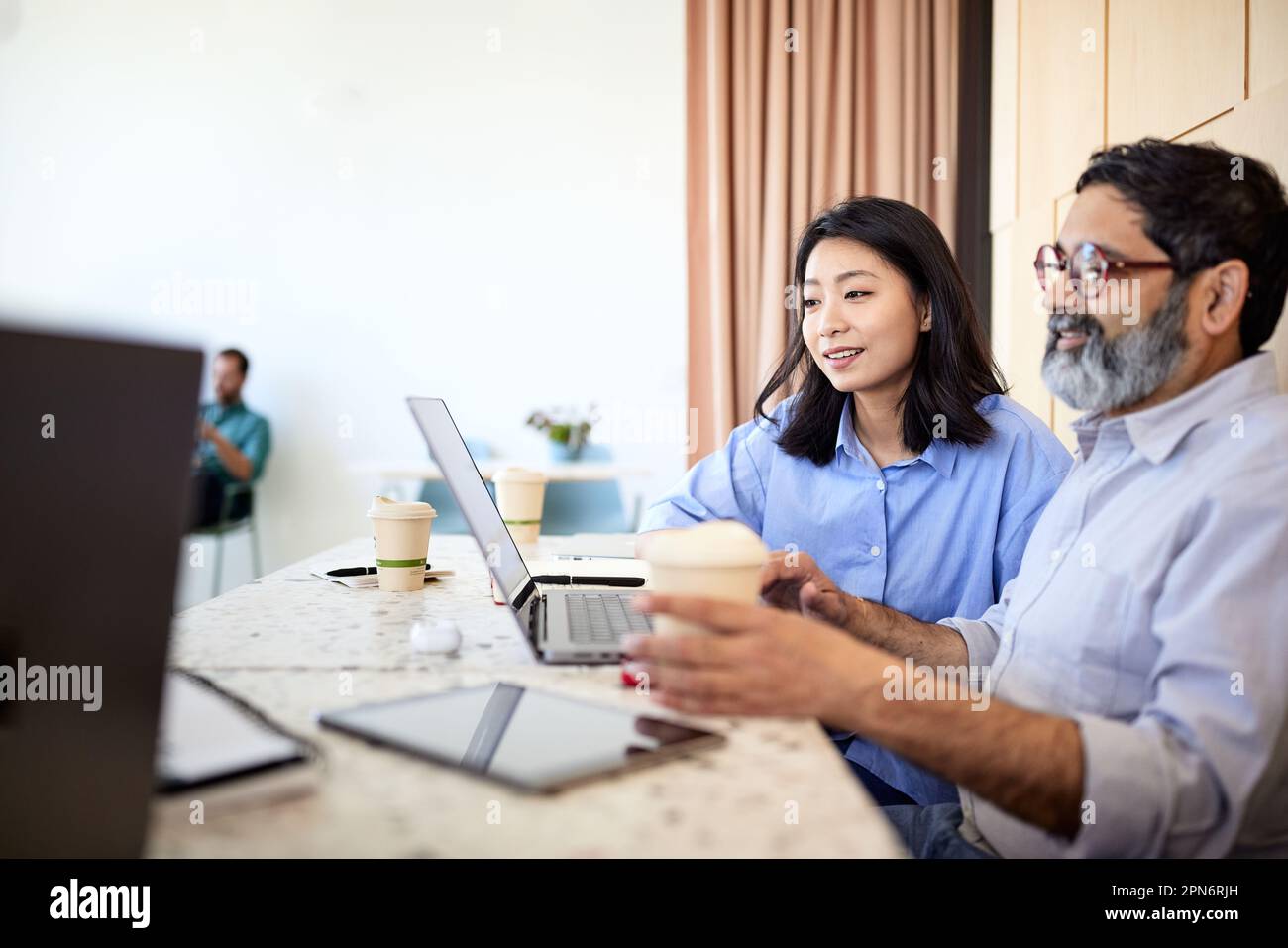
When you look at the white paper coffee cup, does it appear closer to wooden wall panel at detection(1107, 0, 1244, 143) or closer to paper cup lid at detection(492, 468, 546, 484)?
paper cup lid at detection(492, 468, 546, 484)

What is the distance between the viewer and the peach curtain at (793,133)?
3668 millimetres

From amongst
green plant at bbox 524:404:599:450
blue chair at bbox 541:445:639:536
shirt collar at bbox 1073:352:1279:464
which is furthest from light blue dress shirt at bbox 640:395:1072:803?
green plant at bbox 524:404:599:450

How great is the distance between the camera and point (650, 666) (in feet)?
2.32

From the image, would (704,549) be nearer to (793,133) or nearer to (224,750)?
(224,750)

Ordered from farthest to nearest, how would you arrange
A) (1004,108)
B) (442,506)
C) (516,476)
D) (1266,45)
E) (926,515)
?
(442,506) < (1004,108) < (516,476) < (1266,45) < (926,515)

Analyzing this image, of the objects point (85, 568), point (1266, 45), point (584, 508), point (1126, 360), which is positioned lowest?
point (584, 508)

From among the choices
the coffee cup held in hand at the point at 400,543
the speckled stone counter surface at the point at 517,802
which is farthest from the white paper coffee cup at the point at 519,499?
the speckled stone counter surface at the point at 517,802

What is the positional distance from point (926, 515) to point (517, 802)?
40.9 inches

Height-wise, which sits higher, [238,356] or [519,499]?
[238,356]

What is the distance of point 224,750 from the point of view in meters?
0.60

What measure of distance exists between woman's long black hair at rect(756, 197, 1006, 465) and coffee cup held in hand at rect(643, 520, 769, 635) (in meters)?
0.85

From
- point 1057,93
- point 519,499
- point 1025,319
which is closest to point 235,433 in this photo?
→ point 519,499
